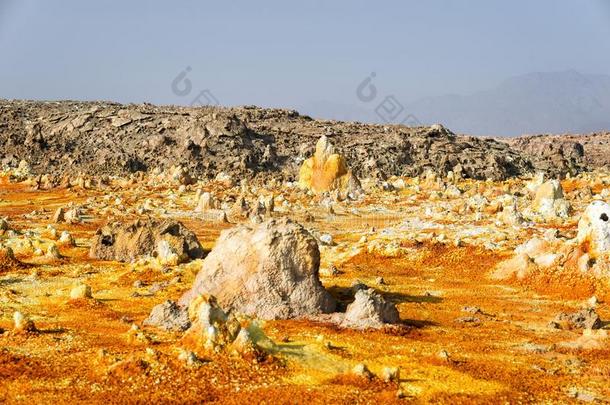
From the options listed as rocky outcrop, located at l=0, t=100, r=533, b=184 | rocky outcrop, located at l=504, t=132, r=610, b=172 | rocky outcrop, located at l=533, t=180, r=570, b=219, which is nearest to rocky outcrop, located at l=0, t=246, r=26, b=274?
rocky outcrop, located at l=533, t=180, r=570, b=219

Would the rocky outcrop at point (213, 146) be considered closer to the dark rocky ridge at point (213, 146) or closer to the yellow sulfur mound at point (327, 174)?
the dark rocky ridge at point (213, 146)

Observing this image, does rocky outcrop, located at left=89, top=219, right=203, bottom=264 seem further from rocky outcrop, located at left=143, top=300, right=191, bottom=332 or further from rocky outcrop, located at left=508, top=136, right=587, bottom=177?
rocky outcrop, located at left=508, top=136, right=587, bottom=177

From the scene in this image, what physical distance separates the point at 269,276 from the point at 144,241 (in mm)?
9752

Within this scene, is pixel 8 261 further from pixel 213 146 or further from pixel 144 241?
pixel 213 146

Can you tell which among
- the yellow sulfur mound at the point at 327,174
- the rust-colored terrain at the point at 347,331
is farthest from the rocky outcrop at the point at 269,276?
the yellow sulfur mound at the point at 327,174

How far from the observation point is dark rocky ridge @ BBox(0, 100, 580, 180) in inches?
2286

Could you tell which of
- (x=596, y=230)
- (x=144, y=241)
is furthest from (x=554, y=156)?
(x=144, y=241)

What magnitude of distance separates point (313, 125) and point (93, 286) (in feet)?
164

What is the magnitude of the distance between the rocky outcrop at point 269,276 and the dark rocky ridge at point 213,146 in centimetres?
3682

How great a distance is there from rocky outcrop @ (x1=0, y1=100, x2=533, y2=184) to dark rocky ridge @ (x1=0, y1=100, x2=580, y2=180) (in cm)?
9

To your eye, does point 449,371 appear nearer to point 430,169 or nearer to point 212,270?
point 212,270

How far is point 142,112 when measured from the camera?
220 feet

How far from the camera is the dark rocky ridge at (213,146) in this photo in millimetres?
58062

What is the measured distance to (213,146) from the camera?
5912cm
